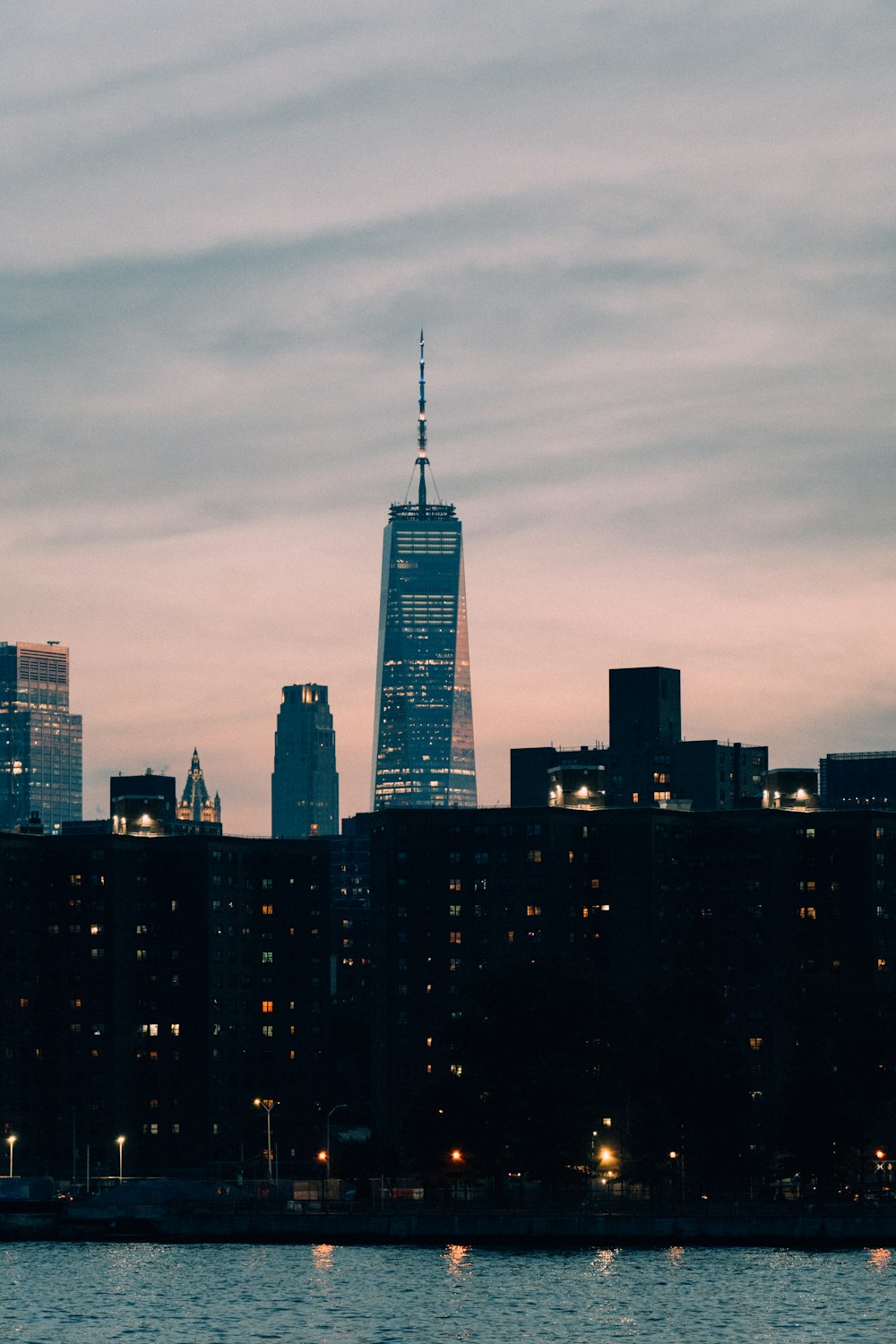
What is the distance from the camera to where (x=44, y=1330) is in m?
193

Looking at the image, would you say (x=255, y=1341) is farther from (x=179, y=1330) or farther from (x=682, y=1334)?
(x=682, y=1334)

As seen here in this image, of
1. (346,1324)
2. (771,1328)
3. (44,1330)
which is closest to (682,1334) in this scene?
(771,1328)

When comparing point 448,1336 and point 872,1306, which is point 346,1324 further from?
point 872,1306

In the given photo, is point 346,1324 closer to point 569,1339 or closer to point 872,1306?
point 569,1339

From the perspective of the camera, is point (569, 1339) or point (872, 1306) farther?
point (872, 1306)

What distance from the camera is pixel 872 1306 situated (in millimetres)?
197875

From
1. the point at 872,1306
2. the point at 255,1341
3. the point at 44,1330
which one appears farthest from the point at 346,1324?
the point at 872,1306

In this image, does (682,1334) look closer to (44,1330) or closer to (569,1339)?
(569,1339)

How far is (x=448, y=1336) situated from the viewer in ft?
614

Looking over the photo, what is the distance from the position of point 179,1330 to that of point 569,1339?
2802cm

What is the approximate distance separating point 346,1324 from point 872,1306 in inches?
1491

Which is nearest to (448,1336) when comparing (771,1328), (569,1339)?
(569,1339)

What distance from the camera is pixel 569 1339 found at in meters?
185

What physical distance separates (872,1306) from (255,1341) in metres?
44.9
